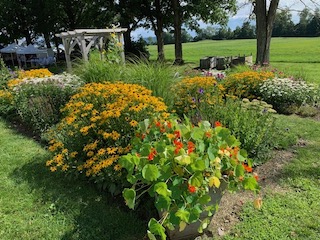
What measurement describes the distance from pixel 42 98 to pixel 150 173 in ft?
13.0

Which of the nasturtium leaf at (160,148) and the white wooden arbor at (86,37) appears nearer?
the nasturtium leaf at (160,148)

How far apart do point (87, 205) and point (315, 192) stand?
2352 mm

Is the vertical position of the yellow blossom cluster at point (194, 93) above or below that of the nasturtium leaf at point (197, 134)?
below

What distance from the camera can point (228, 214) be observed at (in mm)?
2842

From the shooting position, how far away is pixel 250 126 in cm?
368

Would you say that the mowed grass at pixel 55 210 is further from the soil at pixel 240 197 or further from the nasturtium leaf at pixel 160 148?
the nasturtium leaf at pixel 160 148

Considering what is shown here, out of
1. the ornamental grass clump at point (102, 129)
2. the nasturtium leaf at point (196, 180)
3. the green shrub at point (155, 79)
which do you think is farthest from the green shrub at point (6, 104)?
the nasturtium leaf at point (196, 180)

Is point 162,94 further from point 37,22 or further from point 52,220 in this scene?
point 37,22

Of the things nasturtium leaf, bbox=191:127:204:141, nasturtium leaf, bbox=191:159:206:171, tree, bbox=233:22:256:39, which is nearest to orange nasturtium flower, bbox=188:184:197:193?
nasturtium leaf, bbox=191:159:206:171

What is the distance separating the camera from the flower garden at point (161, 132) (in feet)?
6.91

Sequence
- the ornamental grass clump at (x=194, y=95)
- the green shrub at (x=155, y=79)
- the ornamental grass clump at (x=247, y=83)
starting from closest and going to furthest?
the ornamental grass clump at (x=194, y=95)
the green shrub at (x=155, y=79)
the ornamental grass clump at (x=247, y=83)

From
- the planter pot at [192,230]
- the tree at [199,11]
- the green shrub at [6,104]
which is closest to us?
the planter pot at [192,230]

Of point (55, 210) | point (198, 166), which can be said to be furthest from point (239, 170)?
point (55, 210)

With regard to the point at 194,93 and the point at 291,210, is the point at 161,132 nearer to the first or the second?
the point at 291,210
